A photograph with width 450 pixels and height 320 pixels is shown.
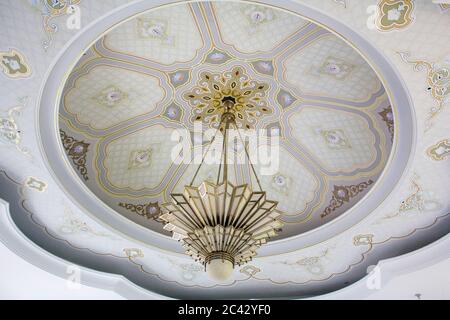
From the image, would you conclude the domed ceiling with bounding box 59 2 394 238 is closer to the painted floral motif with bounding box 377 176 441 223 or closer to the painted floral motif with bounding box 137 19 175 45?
the painted floral motif with bounding box 137 19 175 45

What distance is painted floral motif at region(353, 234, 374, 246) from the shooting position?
6082mm

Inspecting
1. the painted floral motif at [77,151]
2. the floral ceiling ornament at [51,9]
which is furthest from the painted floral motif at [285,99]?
the floral ceiling ornament at [51,9]

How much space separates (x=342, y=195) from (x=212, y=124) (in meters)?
2.30

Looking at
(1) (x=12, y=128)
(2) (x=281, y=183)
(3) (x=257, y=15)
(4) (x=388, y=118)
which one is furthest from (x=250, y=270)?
(1) (x=12, y=128)

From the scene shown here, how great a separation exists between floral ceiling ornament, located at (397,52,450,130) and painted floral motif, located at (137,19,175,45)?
2689 millimetres

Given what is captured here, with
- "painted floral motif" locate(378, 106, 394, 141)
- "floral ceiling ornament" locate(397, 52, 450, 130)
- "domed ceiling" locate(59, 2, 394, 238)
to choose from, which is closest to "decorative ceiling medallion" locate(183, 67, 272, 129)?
"domed ceiling" locate(59, 2, 394, 238)

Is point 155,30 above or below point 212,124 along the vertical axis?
above

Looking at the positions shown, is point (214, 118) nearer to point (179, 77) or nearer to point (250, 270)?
point (179, 77)

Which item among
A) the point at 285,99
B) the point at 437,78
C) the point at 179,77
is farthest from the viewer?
the point at 285,99

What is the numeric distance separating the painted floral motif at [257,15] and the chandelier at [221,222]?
6.73 ft

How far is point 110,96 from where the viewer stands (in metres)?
5.82

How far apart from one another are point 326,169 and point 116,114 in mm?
3295

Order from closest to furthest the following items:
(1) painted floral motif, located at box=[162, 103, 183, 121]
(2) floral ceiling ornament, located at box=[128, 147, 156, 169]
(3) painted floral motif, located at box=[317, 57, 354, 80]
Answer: (3) painted floral motif, located at box=[317, 57, 354, 80], (1) painted floral motif, located at box=[162, 103, 183, 121], (2) floral ceiling ornament, located at box=[128, 147, 156, 169]
